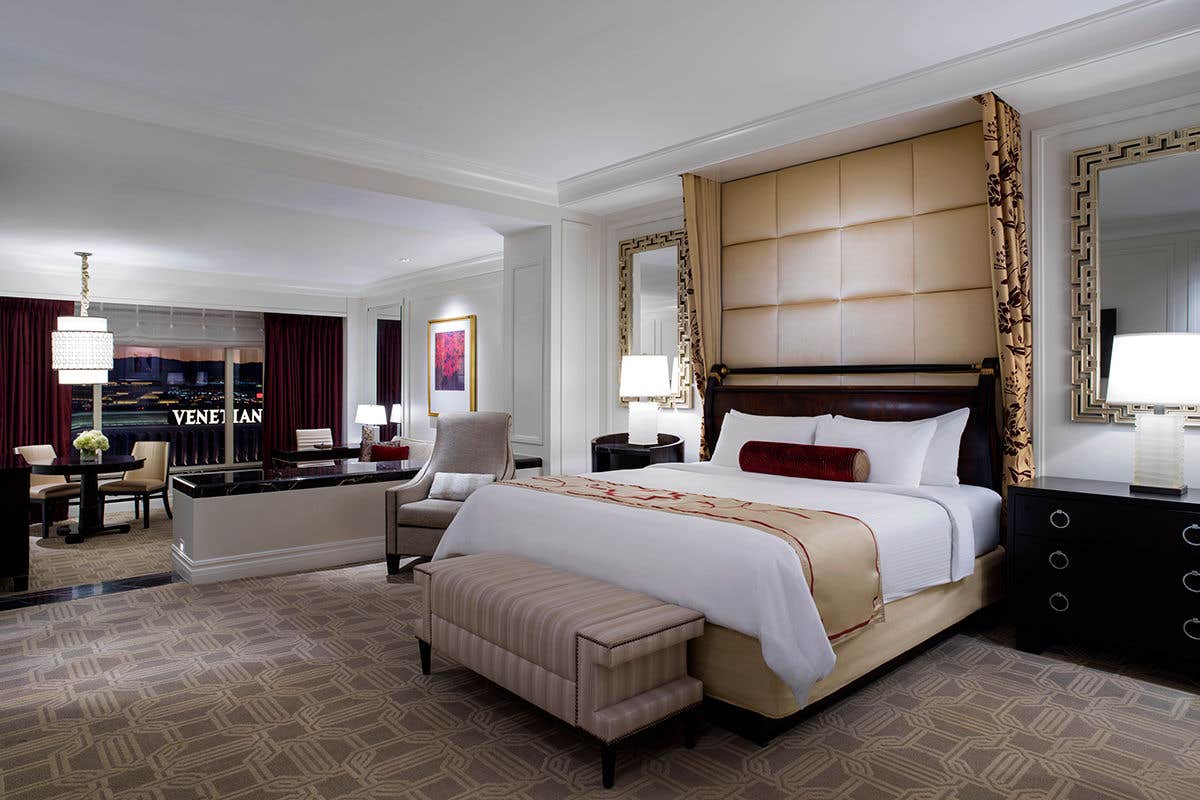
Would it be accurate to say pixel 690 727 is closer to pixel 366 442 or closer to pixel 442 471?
pixel 442 471

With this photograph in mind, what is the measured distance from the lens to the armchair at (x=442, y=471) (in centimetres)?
463

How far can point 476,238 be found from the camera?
21.7 feet

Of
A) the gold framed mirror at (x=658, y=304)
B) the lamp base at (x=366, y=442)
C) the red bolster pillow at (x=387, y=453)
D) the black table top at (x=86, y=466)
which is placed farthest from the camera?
the lamp base at (x=366, y=442)

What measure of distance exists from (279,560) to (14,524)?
146cm

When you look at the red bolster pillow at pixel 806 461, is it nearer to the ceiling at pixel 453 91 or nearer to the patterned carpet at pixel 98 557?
the ceiling at pixel 453 91

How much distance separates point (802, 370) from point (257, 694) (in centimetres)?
350

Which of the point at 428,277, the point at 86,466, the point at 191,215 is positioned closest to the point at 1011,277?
the point at 191,215

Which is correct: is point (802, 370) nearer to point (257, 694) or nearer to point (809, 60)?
point (809, 60)

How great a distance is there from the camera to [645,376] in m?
5.22

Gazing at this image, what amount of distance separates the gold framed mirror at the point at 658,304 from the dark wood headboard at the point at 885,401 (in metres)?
0.44

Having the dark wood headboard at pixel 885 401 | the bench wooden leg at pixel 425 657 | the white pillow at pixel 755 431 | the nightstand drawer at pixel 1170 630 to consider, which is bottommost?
the bench wooden leg at pixel 425 657

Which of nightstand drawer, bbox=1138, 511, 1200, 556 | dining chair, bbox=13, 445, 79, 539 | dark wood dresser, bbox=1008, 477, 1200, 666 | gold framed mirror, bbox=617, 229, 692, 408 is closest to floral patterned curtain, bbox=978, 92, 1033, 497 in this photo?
dark wood dresser, bbox=1008, 477, 1200, 666

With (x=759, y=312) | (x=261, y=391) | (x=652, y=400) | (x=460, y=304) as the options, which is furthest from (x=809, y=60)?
(x=261, y=391)

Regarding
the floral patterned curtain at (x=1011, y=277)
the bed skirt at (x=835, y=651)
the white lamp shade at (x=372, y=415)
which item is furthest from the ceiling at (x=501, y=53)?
the white lamp shade at (x=372, y=415)
